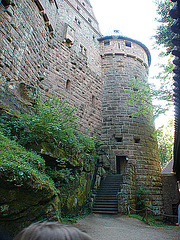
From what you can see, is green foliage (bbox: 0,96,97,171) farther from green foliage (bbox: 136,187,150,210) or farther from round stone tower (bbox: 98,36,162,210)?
green foliage (bbox: 136,187,150,210)

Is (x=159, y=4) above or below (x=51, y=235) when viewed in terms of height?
above

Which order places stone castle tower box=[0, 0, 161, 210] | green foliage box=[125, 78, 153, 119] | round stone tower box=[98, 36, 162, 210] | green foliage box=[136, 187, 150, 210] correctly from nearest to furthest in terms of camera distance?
1. stone castle tower box=[0, 0, 161, 210]
2. green foliage box=[136, 187, 150, 210]
3. green foliage box=[125, 78, 153, 119]
4. round stone tower box=[98, 36, 162, 210]

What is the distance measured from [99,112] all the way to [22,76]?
22.3ft

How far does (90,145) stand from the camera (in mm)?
8609

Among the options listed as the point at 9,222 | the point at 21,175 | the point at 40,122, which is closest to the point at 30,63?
the point at 40,122

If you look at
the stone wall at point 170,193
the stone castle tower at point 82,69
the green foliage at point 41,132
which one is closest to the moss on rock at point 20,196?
the green foliage at point 41,132

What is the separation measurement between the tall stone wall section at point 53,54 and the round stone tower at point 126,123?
2.47 feet

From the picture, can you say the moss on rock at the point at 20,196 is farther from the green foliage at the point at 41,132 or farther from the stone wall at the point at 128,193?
the stone wall at the point at 128,193

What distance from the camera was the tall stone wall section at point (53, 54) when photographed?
19.3 feet

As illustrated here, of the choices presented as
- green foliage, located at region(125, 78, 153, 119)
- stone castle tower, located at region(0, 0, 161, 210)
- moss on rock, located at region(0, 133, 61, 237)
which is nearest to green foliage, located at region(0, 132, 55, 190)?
moss on rock, located at region(0, 133, 61, 237)

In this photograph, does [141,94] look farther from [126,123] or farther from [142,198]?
[142,198]

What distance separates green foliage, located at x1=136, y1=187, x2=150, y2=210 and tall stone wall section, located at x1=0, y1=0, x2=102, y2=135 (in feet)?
14.2

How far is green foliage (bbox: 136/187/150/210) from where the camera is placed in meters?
9.31

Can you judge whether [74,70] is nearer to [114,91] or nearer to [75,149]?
[114,91]
